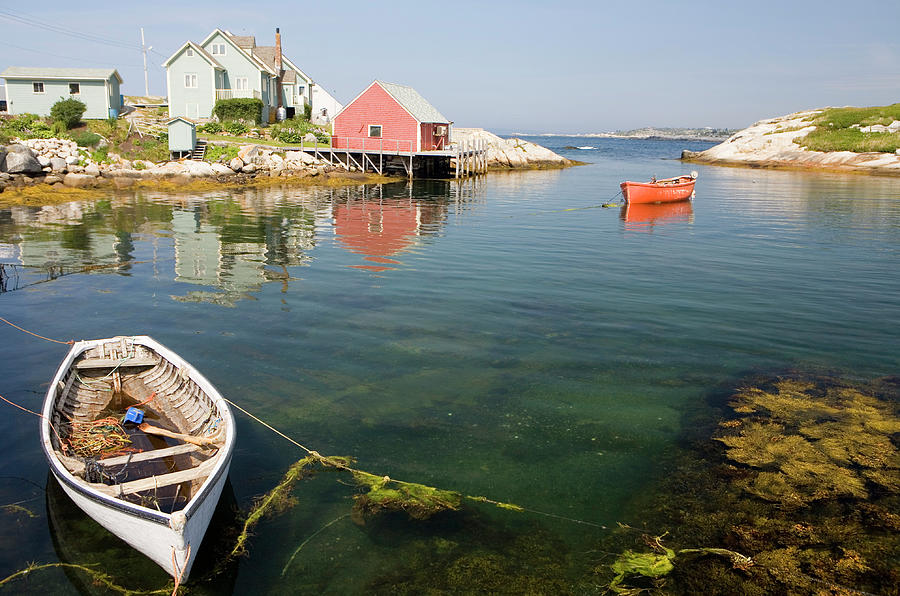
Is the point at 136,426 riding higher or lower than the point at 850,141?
lower

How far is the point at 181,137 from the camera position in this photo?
135 feet

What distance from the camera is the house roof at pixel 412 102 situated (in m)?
50.4

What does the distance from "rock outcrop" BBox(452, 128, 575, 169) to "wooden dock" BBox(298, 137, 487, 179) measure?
8.49 m

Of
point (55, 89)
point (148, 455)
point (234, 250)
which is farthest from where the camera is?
point (55, 89)

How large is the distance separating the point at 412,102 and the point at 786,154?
155 ft

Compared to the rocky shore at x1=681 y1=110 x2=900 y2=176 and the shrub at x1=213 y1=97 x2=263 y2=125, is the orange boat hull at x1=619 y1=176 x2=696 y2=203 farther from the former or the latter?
the rocky shore at x1=681 y1=110 x2=900 y2=176

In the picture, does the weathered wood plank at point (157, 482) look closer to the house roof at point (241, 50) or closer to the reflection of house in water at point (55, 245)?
the reflection of house in water at point (55, 245)

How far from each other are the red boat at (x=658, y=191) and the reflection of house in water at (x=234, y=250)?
17.6m

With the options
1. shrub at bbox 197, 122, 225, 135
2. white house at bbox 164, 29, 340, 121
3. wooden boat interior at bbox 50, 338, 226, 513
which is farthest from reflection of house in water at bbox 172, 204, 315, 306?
white house at bbox 164, 29, 340, 121

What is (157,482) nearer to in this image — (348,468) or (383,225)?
(348,468)

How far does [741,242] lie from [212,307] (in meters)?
20.3

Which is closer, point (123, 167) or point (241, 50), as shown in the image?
point (123, 167)

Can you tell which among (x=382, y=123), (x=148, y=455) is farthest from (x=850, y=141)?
(x=148, y=455)

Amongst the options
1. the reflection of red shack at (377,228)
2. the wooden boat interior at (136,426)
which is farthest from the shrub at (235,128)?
the wooden boat interior at (136,426)
